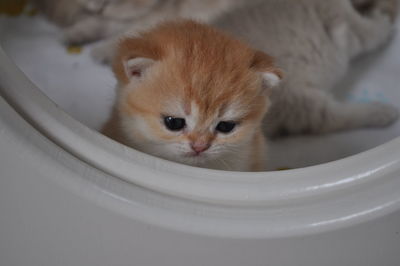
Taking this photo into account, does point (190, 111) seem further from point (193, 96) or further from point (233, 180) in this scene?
point (233, 180)

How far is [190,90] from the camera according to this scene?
1129 mm

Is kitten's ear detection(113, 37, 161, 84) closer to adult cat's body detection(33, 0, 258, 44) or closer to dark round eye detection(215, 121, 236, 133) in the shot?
dark round eye detection(215, 121, 236, 133)

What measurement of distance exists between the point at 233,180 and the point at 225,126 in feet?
0.71

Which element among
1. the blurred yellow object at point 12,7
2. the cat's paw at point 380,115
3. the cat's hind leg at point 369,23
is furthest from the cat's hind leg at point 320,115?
the blurred yellow object at point 12,7

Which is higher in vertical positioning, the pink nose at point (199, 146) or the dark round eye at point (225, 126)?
the dark round eye at point (225, 126)

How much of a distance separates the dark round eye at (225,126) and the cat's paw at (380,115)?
2.38ft

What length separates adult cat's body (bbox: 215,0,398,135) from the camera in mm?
1703

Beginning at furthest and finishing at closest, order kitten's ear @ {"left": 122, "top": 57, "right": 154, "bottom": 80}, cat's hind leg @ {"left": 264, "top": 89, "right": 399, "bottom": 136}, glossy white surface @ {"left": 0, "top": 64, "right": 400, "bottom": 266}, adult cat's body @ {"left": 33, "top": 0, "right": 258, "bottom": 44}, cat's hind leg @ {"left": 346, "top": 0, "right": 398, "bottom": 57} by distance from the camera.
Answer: adult cat's body @ {"left": 33, "top": 0, "right": 258, "bottom": 44}
cat's hind leg @ {"left": 346, "top": 0, "right": 398, "bottom": 57}
cat's hind leg @ {"left": 264, "top": 89, "right": 399, "bottom": 136}
kitten's ear @ {"left": 122, "top": 57, "right": 154, "bottom": 80}
glossy white surface @ {"left": 0, "top": 64, "right": 400, "bottom": 266}

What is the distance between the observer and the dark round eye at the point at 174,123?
1158 mm

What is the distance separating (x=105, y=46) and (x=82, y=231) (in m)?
1.01

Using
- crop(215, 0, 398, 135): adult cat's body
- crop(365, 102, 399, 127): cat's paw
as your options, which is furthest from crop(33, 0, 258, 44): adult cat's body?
crop(365, 102, 399, 127): cat's paw

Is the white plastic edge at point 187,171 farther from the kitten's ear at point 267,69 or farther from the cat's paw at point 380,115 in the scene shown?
the cat's paw at point 380,115

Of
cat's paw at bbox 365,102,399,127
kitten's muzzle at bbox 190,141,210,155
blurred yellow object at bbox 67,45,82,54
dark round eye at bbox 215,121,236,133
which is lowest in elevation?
blurred yellow object at bbox 67,45,82,54

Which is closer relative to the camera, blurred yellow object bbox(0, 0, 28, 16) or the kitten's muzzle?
the kitten's muzzle
